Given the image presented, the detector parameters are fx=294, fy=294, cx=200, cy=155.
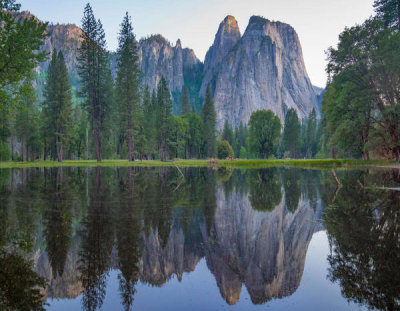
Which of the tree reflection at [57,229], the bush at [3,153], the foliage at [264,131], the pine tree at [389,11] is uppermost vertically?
the pine tree at [389,11]

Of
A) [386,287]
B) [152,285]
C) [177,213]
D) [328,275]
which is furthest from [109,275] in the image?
[177,213]

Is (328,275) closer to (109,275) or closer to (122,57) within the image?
(109,275)

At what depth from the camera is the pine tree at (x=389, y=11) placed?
159ft

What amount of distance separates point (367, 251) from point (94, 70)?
52.6 m

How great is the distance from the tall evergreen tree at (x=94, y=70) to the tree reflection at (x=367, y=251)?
4631cm

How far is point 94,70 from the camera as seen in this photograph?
2034 inches

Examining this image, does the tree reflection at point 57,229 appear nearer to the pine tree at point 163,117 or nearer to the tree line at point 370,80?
the tree line at point 370,80

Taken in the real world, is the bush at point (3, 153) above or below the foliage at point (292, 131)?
below

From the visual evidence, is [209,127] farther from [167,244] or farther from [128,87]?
[167,244]

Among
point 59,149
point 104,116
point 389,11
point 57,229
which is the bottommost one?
point 57,229

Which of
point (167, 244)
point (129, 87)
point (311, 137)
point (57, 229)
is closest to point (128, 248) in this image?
point (167, 244)

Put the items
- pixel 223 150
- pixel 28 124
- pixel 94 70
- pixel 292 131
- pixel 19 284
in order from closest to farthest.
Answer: pixel 19 284 → pixel 94 70 → pixel 28 124 → pixel 223 150 → pixel 292 131

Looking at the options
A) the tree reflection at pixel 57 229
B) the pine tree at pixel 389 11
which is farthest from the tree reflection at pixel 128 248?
the pine tree at pixel 389 11

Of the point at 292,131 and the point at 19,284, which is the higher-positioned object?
the point at 292,131
